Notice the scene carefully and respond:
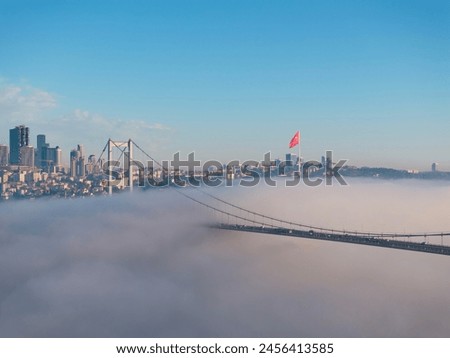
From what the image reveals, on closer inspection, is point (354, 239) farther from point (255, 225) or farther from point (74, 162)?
point (74, 162)

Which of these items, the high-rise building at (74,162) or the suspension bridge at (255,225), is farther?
the high-rise building at (74,162)

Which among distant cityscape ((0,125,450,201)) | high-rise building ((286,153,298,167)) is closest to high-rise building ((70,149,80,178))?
distant cityscape ((0,125,450,201))

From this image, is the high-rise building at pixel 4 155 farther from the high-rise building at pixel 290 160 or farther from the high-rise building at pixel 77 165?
the high-rise building at pixel 290 160

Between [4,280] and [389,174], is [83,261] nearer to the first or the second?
[4,280]

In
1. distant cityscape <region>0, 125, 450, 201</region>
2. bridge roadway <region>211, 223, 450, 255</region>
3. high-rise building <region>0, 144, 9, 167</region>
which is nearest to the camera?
bridge roadway <region>211, 223, 450, 255</region>

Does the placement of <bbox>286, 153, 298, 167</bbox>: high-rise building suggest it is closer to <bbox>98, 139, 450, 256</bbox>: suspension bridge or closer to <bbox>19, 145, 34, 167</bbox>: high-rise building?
<bbox>98, 139, 450, 256</bbox>: suspension bridge

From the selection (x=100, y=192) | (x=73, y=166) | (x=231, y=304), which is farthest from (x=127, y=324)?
(x=73, y=166)

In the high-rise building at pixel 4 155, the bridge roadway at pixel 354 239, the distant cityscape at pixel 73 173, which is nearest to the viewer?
the bridge roadway at pixel 354 239

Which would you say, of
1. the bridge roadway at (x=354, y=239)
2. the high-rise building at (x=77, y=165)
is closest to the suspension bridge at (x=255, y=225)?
the bridge roadway at (x=354, y=239)
